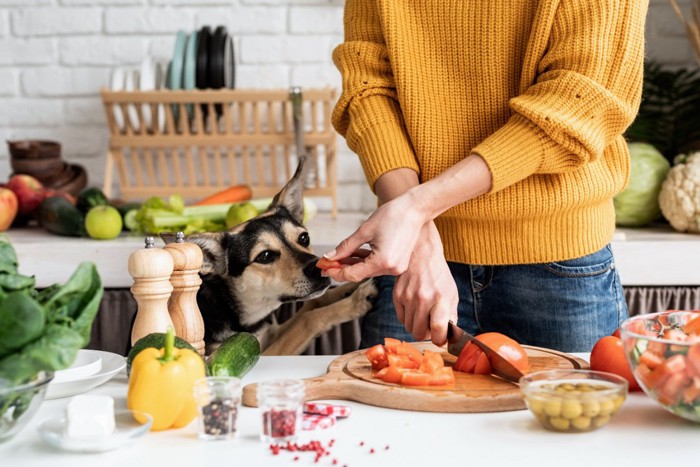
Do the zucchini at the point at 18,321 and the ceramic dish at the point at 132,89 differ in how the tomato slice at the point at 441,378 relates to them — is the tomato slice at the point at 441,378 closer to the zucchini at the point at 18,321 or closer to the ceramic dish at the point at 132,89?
the zucchini at the point at 18,321

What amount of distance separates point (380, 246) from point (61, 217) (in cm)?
153

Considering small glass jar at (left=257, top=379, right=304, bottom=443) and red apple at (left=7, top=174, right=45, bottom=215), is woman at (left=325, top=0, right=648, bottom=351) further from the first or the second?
red apple at (left=7, top=174, right=45, bottom=215)

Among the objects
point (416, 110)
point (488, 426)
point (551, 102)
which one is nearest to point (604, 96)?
point (551, 102)

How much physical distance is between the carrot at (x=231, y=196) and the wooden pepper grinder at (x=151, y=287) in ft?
4.56

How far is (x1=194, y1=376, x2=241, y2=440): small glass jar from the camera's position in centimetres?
98

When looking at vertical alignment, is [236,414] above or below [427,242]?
below

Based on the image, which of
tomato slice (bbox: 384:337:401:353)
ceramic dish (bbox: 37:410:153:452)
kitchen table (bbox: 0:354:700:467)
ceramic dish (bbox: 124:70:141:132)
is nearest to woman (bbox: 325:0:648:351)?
tomato slice (bbox: 384:337:401:353)

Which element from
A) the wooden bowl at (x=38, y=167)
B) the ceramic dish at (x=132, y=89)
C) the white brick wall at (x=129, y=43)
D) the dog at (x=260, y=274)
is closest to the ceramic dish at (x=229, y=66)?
the white brick wall at (x=129, y=43)

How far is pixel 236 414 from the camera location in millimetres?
987

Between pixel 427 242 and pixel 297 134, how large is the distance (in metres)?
1.30

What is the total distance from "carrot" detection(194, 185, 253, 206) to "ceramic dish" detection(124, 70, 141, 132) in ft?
1.15

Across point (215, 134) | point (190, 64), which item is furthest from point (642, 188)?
point (190, 64)

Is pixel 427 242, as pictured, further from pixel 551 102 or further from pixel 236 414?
pixel 236 414

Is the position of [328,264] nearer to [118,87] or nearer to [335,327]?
[335,327]
